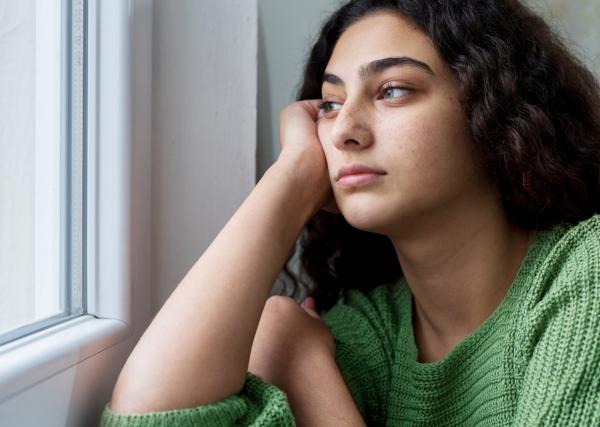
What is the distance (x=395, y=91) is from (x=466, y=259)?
27cm

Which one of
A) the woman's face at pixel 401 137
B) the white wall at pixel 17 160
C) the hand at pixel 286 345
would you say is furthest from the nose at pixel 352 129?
the white wall at pixel 17 160

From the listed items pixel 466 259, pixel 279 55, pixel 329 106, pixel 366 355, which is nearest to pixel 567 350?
pixel 466 259

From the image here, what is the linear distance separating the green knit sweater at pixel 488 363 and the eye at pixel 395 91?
289 mm

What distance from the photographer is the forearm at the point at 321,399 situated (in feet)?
2.60

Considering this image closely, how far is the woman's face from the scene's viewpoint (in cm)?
83

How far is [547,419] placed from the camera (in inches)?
26.9

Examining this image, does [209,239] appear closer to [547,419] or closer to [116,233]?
[116,233]

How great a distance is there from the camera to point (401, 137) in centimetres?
82

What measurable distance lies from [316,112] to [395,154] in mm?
276

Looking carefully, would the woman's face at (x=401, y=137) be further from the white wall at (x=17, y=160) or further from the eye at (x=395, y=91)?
the white wall at (x=17, y=160)

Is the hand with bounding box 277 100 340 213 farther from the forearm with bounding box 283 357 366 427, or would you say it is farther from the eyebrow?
the forearm with bounding box 283 357 366 427

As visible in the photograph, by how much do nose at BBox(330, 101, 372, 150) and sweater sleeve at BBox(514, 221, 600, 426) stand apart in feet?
1.00

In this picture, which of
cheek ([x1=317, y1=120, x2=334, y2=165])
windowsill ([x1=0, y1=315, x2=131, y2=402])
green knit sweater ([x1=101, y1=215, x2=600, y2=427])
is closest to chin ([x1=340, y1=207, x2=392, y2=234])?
cheek ([x1=317, y1=120, x2=334, y2=165])

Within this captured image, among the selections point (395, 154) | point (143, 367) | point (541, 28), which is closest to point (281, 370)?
point (143, 367)
